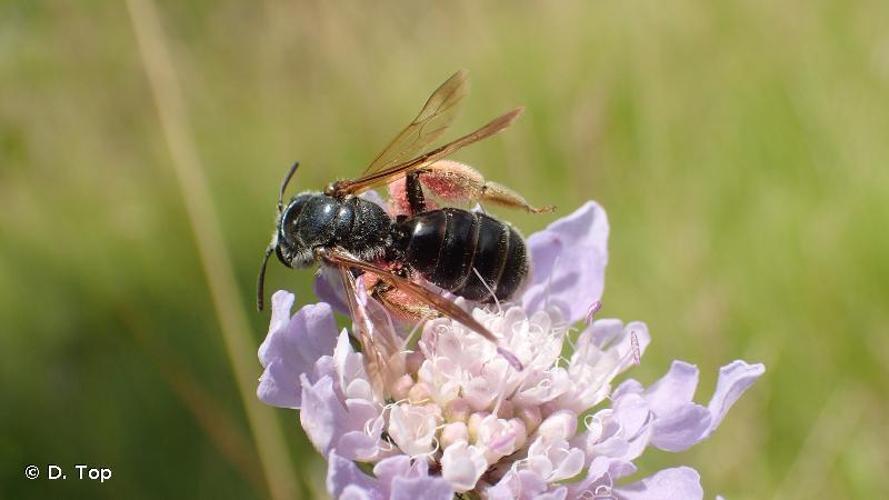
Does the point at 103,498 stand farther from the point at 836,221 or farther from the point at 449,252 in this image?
the point at 836,221

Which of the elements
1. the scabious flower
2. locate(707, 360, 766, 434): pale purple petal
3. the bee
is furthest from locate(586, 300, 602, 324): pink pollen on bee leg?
locate(707, 360, 766, 434): pale purple petal

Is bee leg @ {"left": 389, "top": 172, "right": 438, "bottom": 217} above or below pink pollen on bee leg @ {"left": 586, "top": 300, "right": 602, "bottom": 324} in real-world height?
above

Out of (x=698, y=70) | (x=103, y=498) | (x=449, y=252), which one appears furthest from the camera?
(x=698, y=70)

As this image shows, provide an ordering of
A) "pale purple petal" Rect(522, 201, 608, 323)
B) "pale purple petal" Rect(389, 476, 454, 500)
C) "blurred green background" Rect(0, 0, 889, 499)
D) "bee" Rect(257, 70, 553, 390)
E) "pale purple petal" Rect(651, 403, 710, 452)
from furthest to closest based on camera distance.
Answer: "blurred green background" Rect(0, 0, 889, 499) < "pale purple petal" Rect(522, 201, 608, 323) < "bee" Rect(257, 70, 553, 390) < "pale purple petal" Rect(651, 403, 710, 452) < "pale purple petal" Rect(389, 476, 454, 500)

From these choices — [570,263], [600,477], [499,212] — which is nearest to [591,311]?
[570,263]

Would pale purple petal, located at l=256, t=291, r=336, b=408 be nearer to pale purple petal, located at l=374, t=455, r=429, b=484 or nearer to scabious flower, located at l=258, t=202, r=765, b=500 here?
scabious flower, located at l=258, t=202, r=765, b=500

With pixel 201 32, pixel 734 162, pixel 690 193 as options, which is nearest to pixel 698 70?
pixel 734 162
